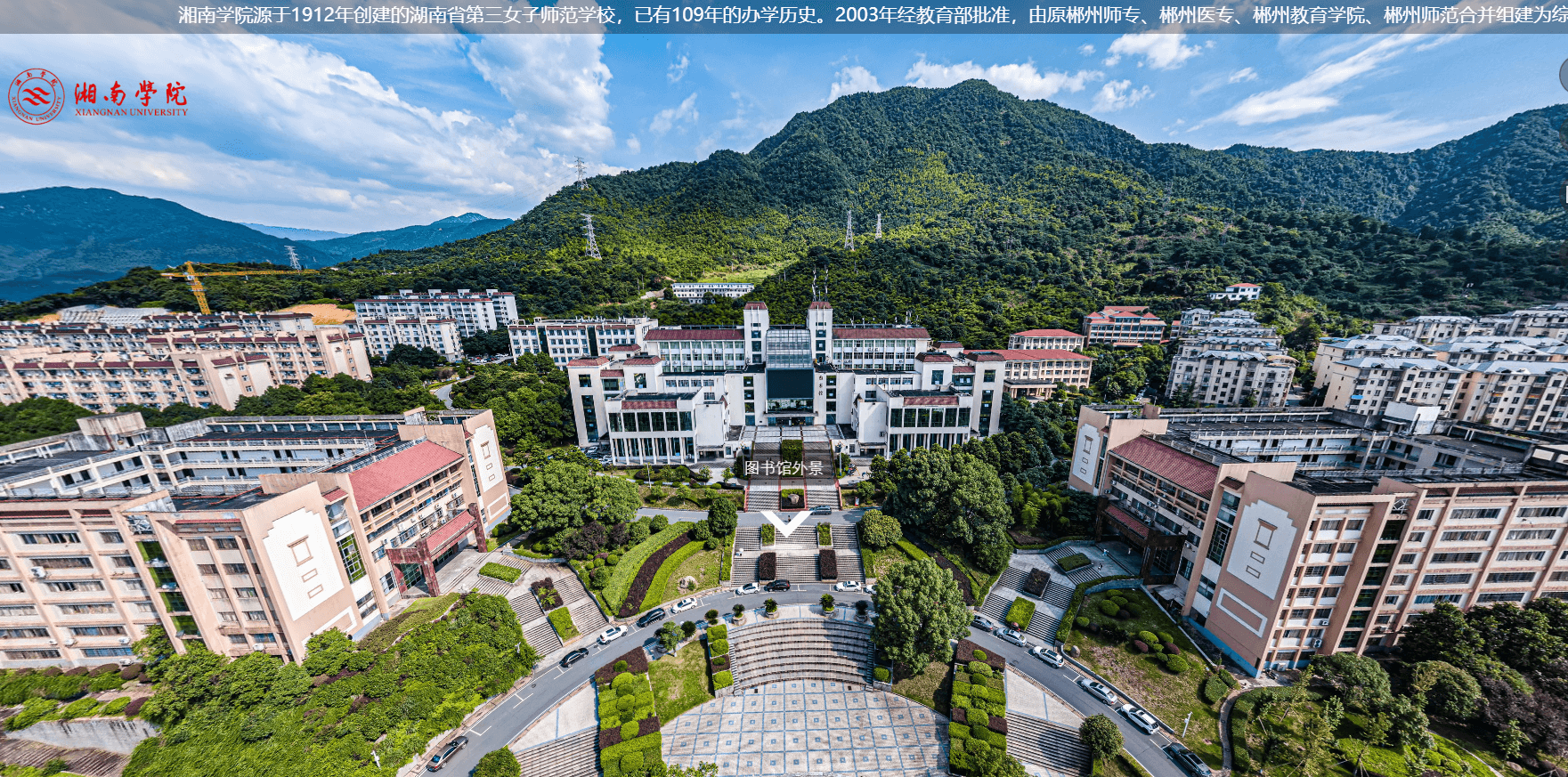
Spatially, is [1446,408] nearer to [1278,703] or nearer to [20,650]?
[1278,703]

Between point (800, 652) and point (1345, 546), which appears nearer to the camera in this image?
point (1345, 546)

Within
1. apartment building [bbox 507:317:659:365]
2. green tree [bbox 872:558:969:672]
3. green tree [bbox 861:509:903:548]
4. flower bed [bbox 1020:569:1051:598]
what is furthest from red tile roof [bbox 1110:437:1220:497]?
apartment building [bbox 507:317:659:365]

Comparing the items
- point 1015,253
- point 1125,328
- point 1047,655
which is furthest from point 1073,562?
point 1015,253

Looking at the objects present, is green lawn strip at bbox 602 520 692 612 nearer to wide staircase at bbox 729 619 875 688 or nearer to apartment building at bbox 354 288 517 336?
wide staircase at bbox 729 619 875 688

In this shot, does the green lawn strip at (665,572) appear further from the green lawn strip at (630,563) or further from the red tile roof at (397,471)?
the red tile roof at (397,471)

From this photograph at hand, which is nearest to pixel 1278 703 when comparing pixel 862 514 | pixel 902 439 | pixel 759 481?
pixel 862 514

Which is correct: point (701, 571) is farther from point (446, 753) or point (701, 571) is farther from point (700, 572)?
point (446, 753)
